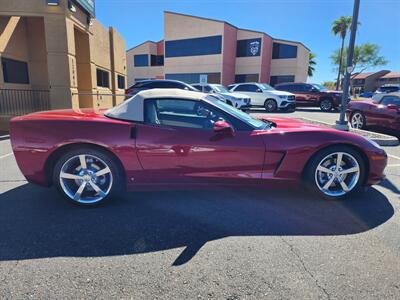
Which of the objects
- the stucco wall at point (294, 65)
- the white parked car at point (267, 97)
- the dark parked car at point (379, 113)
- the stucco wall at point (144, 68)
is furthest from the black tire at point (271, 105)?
the stucco wall at point (144, 68)

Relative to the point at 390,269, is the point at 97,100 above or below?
above

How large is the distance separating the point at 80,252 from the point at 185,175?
1379mm

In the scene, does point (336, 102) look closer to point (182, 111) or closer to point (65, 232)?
point (182, 111)

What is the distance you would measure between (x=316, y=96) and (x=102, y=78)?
514 inches

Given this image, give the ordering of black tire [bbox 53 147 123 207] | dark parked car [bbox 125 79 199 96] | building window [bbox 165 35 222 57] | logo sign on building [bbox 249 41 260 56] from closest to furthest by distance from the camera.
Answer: black tire [bbox 53 147 123 207] < dark parked car [bbox 125 79 199 96] < logo sign on building [bbox 249 41 260 56] < building window [bbox 165 35 222 57]

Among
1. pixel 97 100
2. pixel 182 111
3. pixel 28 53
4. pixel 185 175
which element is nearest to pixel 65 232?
pixel 185 175

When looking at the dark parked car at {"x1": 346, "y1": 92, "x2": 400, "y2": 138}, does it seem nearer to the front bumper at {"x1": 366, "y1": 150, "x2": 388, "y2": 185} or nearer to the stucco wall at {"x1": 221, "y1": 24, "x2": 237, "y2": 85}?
the front bumper at {"x1": 366, "y1": 150, "x2": 388, "y2": 185}

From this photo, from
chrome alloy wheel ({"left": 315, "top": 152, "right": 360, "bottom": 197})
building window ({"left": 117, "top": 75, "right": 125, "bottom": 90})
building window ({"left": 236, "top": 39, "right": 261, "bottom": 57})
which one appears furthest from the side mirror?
building window ({"left": 236, "top": 39, "right": 261, "bottom": 57})

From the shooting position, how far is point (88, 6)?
11.6 m

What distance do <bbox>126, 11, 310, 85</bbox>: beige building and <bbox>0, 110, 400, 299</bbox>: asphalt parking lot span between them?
28.9 meters

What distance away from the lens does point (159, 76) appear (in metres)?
39.4

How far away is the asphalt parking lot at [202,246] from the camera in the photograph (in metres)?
2.03

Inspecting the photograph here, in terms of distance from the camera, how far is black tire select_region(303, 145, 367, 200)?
336 centimetres

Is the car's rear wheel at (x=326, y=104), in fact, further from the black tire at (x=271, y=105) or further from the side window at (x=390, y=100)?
Answer: the side window at (x=390, y=100)
